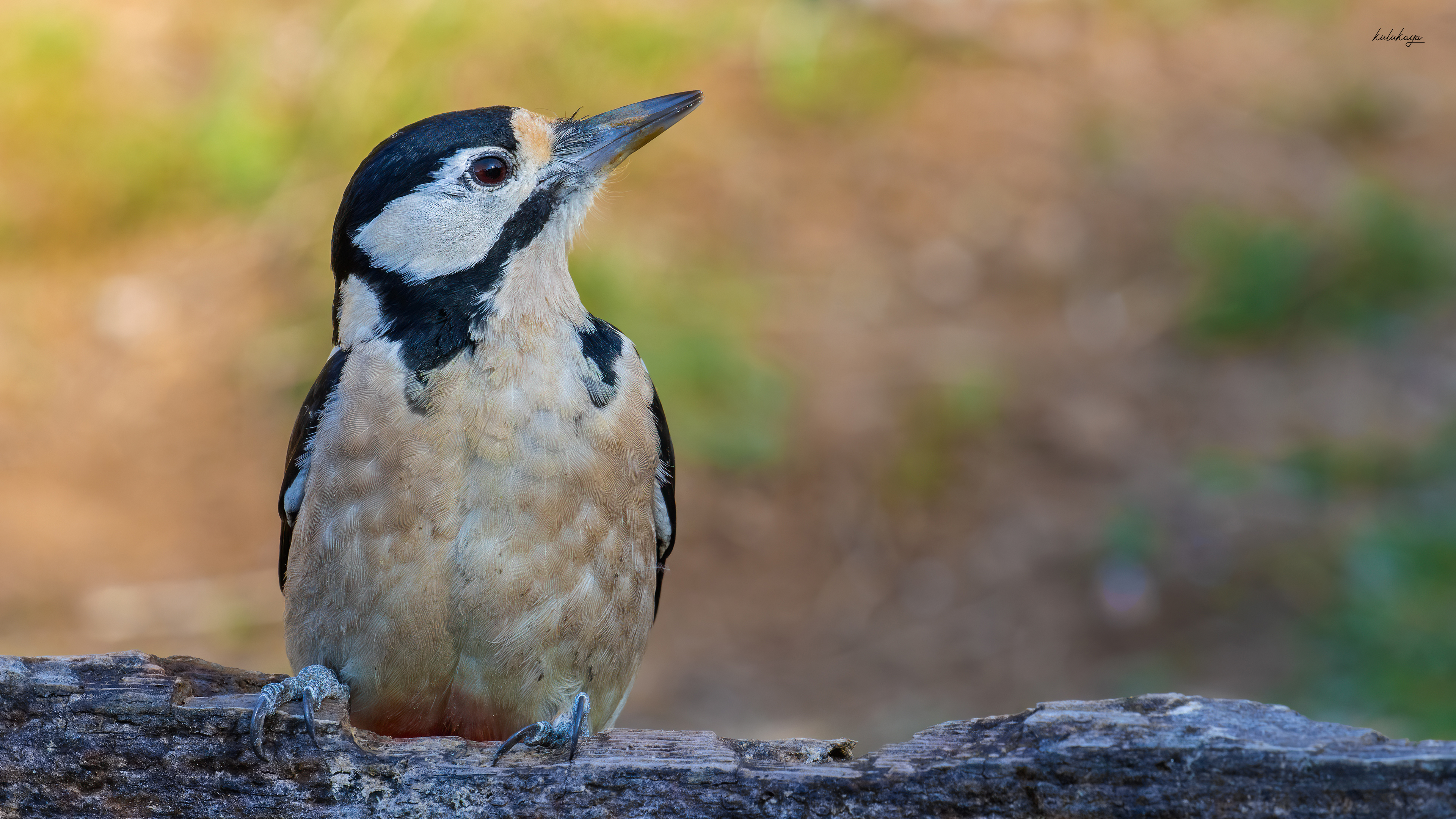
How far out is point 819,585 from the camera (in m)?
7.68

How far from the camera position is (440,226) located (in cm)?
391

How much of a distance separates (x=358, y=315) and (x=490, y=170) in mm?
580

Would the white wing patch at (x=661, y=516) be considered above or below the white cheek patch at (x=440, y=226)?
below

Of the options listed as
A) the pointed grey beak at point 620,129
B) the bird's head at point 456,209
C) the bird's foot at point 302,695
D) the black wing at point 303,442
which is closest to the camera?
the bird's foot at point 302,695

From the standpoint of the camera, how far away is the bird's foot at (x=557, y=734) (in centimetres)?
331

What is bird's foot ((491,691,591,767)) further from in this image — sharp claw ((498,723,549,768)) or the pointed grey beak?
the pointed grey beak

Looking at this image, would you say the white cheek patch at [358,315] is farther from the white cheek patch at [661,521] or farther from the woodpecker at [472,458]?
the white cheek patch at [661,521]

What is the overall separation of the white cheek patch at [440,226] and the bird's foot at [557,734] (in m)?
1.28

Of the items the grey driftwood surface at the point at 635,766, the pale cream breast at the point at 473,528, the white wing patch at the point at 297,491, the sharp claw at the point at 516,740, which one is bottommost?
the grey driftwood surface at the point at 635,766

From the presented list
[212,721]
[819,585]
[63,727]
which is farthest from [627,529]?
[819,585]

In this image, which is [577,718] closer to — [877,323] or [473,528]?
[473,528]

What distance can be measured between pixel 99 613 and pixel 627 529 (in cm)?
459

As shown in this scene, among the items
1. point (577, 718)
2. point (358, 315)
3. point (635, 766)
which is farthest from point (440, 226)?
point (635, 766)

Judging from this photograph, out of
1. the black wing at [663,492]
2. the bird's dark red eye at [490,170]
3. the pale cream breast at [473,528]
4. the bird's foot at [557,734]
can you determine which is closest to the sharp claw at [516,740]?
the bird's foot at [557,734]
